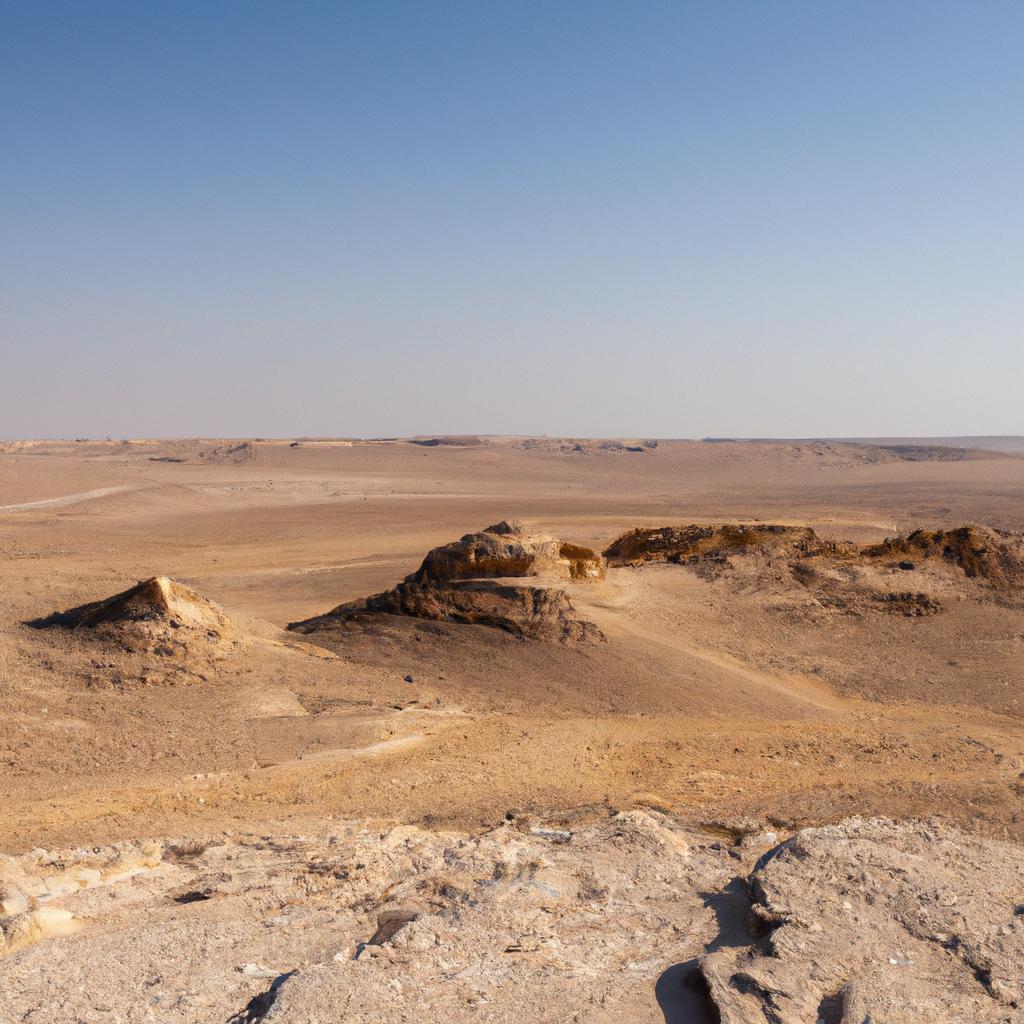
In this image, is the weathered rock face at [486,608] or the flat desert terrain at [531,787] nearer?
the flat desert terrain at [531,787]

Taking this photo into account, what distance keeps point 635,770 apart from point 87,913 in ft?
15.5

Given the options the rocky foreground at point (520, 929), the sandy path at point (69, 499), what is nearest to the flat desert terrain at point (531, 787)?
the rocky foreground at point (520, 929)

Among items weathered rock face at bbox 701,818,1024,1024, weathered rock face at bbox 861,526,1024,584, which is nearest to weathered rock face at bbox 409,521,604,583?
weathered rock face at bbox 861,526,1024,584

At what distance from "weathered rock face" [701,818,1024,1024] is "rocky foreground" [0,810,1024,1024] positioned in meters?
0.01

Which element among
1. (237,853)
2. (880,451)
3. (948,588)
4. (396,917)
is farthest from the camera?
(880,451)

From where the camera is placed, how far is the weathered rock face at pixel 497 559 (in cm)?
1280

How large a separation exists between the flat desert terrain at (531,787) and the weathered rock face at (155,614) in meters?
0.04

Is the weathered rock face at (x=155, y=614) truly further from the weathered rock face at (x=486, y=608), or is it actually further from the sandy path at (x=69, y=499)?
the sandy path at (x=69, y=499)

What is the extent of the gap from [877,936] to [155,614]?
7.80 m

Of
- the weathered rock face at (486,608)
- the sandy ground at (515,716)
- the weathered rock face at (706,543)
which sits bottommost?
the sandy ground at (515,716)

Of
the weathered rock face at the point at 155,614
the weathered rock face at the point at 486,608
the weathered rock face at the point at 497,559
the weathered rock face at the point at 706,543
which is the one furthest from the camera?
the weathered rock face at the point at 706,543

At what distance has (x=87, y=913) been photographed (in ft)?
15.9

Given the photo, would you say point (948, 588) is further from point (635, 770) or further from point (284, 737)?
point (284, 737)

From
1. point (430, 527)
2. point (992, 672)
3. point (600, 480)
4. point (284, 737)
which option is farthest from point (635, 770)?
point (600, 480)
